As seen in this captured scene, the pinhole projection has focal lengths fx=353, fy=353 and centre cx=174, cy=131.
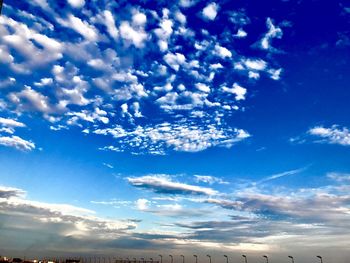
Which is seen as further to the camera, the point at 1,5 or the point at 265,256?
the point at 265,256

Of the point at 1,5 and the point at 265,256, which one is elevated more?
the point at 1,5

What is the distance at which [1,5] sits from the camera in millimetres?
55625

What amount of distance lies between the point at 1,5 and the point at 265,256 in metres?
141

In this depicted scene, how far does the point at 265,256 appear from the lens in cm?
15450
